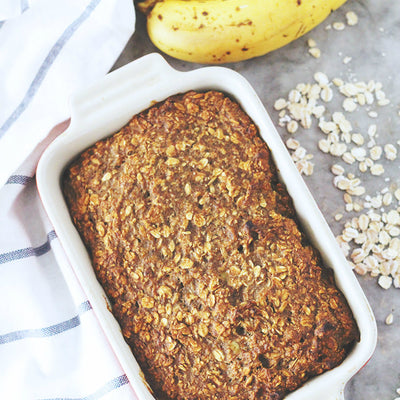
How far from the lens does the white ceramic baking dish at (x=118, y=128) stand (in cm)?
147

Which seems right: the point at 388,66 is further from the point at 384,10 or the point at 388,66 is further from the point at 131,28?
the point at 131,28

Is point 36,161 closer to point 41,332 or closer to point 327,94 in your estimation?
point 41,332

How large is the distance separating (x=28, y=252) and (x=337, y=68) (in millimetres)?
1128

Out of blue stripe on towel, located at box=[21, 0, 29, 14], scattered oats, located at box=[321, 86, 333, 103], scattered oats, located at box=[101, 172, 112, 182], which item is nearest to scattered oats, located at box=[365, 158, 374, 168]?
scattered oats, located at box=[321, 86, 333, 103]

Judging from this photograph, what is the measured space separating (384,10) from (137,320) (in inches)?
50.5

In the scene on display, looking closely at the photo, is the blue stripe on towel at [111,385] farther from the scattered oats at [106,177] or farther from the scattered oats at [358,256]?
the scattered oats at [358,256]

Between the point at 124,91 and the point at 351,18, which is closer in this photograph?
the point at 124,91

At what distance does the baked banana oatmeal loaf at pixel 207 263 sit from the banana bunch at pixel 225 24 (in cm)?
22

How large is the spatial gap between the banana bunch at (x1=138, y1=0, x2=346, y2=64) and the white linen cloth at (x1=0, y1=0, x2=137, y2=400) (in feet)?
0.35

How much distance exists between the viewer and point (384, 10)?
1962 mm

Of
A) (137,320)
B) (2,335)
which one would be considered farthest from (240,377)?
(2,335)

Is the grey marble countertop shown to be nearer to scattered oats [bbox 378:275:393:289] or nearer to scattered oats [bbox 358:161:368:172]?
scattered oats [bbox 358:161:368:172]

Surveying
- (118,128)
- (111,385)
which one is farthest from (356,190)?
(111,385)

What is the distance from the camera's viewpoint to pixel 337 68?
1.94 m
